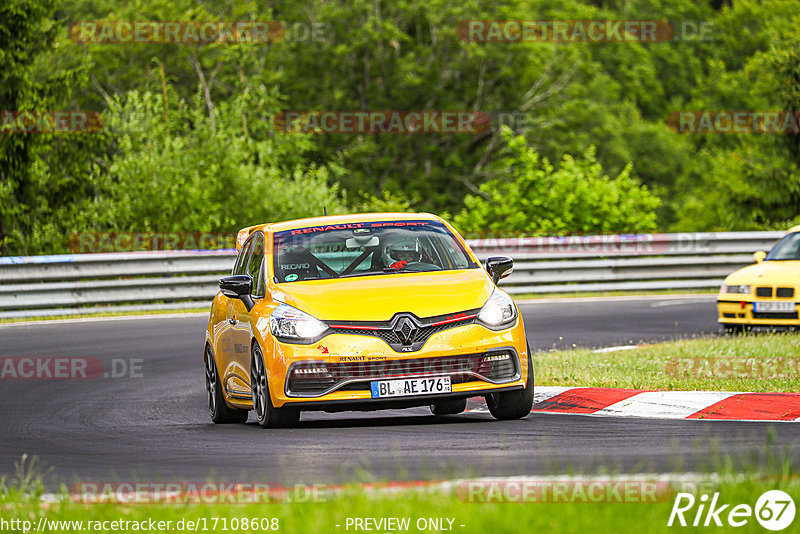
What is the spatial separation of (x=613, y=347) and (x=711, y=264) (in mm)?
10115

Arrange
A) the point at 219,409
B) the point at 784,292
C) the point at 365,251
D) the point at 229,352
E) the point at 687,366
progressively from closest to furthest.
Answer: the point at 365,251 < the point at 229,352 < the point at 219,409 < the point at 687,366 < the point at 784,292

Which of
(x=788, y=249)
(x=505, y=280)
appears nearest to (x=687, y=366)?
(x=788, y=249)

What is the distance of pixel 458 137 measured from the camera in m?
55.3

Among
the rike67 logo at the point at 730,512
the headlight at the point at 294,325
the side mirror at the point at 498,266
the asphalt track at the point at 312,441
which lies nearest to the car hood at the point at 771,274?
the asphalt track at the point at 312,441

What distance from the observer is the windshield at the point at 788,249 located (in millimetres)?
17531

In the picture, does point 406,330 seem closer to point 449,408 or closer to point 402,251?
point 402,251

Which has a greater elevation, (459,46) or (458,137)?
(459,46)

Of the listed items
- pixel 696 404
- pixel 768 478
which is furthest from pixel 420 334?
pixel 768 478

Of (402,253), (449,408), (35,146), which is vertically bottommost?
(449,408)

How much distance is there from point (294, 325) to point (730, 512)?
174 inches

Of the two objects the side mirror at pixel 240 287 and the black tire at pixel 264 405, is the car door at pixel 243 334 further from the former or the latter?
the black tire at pixel 264 405

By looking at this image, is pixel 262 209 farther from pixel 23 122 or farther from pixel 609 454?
pixel 609 454

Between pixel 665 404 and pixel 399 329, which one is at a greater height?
pixel 399 329

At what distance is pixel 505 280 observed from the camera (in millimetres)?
24047
